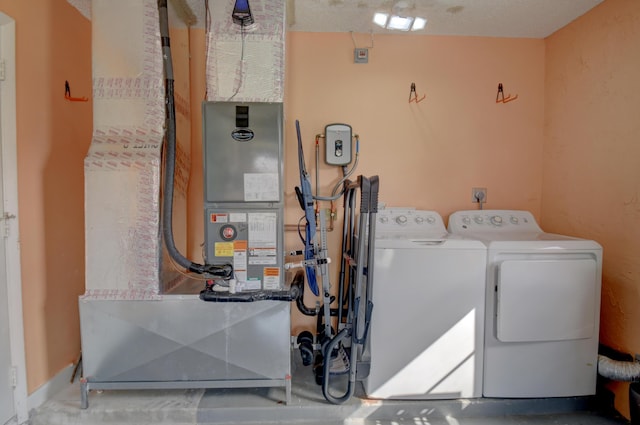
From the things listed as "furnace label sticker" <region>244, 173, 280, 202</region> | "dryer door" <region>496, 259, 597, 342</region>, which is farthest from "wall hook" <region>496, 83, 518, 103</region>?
"furnace label sticker" <region>244, 173, 280, 202</region>

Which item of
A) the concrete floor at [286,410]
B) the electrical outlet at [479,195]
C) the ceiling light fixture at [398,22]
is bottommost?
the concrete floor at [286,410]

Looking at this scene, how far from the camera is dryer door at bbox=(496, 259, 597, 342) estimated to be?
170 cm

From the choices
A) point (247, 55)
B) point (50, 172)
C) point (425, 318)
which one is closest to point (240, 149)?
point (247, 55)

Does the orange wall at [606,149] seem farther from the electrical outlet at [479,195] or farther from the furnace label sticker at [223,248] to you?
the furnace label sticker at [223,248]

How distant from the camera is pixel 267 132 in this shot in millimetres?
1615

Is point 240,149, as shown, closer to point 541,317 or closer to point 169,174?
point 169,174

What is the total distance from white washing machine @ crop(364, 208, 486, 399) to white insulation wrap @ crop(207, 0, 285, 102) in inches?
44.5

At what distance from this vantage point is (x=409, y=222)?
2215mm

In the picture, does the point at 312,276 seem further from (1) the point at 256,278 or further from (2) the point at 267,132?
(2) the point at 267,132

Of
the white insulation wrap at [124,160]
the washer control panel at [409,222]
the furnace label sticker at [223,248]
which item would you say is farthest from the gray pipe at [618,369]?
the white insulation wrap at [124,160]

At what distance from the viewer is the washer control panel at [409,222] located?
2.18 metres

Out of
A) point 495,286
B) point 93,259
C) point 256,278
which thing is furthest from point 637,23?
point 93,259

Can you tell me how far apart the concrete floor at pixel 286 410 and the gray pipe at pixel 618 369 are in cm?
22

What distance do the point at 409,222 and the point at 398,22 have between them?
1.42 m
